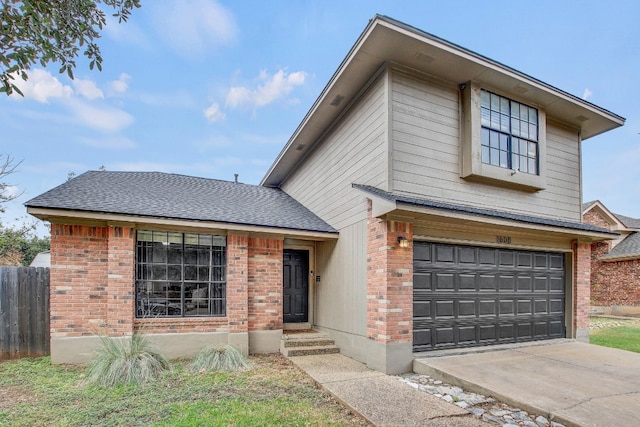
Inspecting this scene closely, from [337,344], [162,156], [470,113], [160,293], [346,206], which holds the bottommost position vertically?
[337,344]

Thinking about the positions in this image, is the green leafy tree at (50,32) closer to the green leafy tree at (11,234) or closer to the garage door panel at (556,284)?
the garage door panel at (556,284)

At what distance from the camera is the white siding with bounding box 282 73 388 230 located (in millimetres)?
6535

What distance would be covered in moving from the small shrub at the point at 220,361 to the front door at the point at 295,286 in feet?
8.07

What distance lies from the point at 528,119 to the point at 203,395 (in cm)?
829

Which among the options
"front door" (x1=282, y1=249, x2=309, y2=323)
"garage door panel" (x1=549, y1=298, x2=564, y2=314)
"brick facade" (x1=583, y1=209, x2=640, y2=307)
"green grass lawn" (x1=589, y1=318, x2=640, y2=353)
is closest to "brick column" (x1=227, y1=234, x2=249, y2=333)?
"front door" (x1=282, y1=249, x2=309, y2=323)

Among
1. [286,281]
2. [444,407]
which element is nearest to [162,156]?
[286,281]

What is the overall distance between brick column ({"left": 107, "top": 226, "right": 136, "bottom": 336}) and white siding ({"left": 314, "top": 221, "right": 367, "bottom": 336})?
13.5 ft

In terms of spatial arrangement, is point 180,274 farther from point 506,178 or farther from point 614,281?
point 614,281

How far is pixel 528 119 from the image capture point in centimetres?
784

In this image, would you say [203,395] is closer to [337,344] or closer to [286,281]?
[337,344]

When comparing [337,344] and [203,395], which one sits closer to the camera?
[203,395]

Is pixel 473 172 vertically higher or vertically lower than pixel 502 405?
higher

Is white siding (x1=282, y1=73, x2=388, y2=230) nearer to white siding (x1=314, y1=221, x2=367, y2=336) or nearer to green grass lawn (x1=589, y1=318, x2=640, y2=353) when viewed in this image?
white siding (x1=314, y1=221, x2=367, y2=336)

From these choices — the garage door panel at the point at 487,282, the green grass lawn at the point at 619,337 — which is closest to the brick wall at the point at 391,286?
the garage door panel at the point at 487,282
